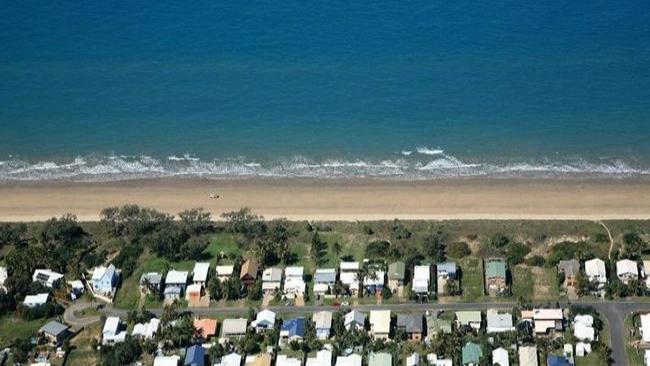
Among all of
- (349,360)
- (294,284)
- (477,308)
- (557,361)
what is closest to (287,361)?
(349,360)

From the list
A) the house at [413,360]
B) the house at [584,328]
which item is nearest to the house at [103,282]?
the house at [413,360]

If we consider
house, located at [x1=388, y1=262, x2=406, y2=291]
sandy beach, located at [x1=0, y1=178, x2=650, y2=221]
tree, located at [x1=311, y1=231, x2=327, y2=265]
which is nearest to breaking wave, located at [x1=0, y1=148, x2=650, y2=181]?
sandy beach, located at [x1=0, y1=178, x2=650, y2=221]

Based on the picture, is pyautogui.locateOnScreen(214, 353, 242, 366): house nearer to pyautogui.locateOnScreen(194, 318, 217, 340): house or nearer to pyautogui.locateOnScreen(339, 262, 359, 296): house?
pyautogui.locateOnScreen(194, 318, 217, 340): house

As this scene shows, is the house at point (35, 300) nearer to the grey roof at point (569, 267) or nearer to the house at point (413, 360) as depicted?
the house at point (413, 360)

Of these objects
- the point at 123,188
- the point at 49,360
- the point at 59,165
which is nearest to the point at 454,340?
the point at 49,360

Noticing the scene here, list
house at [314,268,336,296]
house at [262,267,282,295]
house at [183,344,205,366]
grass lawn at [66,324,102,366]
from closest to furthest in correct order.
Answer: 1. house at [183,344,205,366]
2. grass lawn at [66,324,102,366]
3. house at [314,268,336,296]
4. house at [262,267,282,295]

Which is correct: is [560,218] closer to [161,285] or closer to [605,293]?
[605,293]
